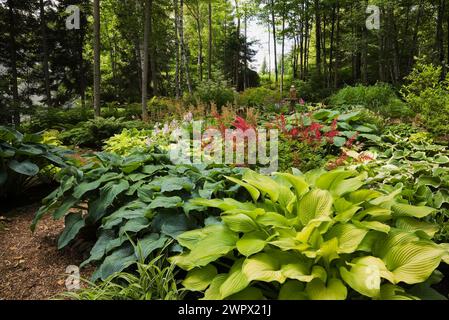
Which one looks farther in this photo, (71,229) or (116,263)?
(71,229)

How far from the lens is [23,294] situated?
1.99 meters

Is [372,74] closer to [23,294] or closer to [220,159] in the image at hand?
[220,159]

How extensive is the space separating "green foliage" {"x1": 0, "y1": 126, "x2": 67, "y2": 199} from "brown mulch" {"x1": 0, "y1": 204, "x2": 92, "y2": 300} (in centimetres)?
32

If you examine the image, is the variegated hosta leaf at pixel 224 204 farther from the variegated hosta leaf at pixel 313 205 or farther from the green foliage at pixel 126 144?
the green foliage at pixel 126 144

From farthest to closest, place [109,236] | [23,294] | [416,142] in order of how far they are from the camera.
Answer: [416,142]
[109,236]
[23,294]

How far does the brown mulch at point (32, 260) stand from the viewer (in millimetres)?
2033

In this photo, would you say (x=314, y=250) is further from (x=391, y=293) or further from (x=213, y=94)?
(x=213, y=94)

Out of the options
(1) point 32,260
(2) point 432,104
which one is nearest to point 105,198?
(1) point 32,260

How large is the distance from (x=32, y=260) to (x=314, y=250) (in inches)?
80.1

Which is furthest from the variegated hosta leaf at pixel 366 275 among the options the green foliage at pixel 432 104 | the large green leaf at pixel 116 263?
the green foliage at pixel 432 104

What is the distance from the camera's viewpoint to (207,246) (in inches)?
69.5

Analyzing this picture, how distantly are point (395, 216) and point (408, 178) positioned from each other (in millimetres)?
904

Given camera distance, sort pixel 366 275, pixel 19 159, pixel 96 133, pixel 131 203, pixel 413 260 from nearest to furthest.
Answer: pixel 366 275 < pixel 413 260 < pixel 131 203 < pixel 19 159 < pixel 96 133
